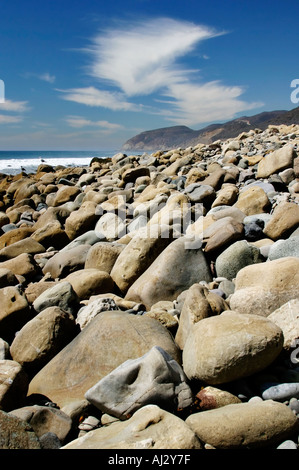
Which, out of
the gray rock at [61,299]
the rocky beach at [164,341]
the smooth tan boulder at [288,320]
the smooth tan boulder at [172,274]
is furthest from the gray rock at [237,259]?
the gray rock at [61,299]

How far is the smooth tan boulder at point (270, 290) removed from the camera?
3201mm

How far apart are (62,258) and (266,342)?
3.88 m

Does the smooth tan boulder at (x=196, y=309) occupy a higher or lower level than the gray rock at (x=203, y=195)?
lower

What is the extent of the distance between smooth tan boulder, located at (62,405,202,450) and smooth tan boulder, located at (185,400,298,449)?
0.53 feet

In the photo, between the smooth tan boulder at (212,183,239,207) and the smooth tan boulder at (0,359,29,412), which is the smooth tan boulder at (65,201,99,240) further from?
the smooth tan boulder at (0,359,29,412)

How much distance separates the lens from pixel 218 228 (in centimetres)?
475

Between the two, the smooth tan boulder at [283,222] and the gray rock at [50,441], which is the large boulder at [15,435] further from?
the smooth tan boulder at [283,222]

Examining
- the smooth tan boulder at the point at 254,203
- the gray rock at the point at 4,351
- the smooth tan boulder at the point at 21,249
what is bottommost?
the gray rock at the point at 4,351

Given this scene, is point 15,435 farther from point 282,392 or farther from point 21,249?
point 21,249

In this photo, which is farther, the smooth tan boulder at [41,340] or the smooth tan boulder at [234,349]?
the smooth tan boulder at [41,340]

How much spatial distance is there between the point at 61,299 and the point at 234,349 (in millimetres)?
2222

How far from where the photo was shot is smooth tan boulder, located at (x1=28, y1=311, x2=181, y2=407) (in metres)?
2.83
